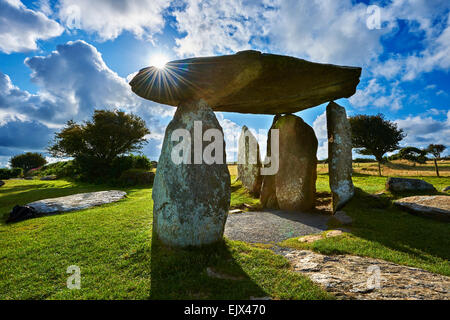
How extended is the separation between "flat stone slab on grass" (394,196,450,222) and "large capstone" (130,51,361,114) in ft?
15.0

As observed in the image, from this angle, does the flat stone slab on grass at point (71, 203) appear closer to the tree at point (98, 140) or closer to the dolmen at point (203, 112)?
the dolmen at point (203, 112)

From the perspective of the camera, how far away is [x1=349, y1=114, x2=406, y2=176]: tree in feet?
85.6

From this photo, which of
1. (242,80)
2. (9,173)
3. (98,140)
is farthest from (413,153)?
(9,173)

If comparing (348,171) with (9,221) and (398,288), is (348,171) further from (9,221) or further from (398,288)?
(9,221)

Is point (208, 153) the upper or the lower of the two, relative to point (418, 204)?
upper

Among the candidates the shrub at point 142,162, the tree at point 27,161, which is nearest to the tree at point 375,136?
the shrub at point 142,162

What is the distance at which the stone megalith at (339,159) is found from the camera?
8117 millimetres

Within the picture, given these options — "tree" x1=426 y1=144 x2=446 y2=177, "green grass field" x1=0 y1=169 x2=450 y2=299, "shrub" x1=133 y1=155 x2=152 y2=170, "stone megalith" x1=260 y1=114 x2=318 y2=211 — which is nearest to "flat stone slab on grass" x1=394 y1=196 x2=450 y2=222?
"green grass field" x1=0 y1=169 x2=450 y2=299

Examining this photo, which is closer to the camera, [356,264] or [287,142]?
[356,264]
